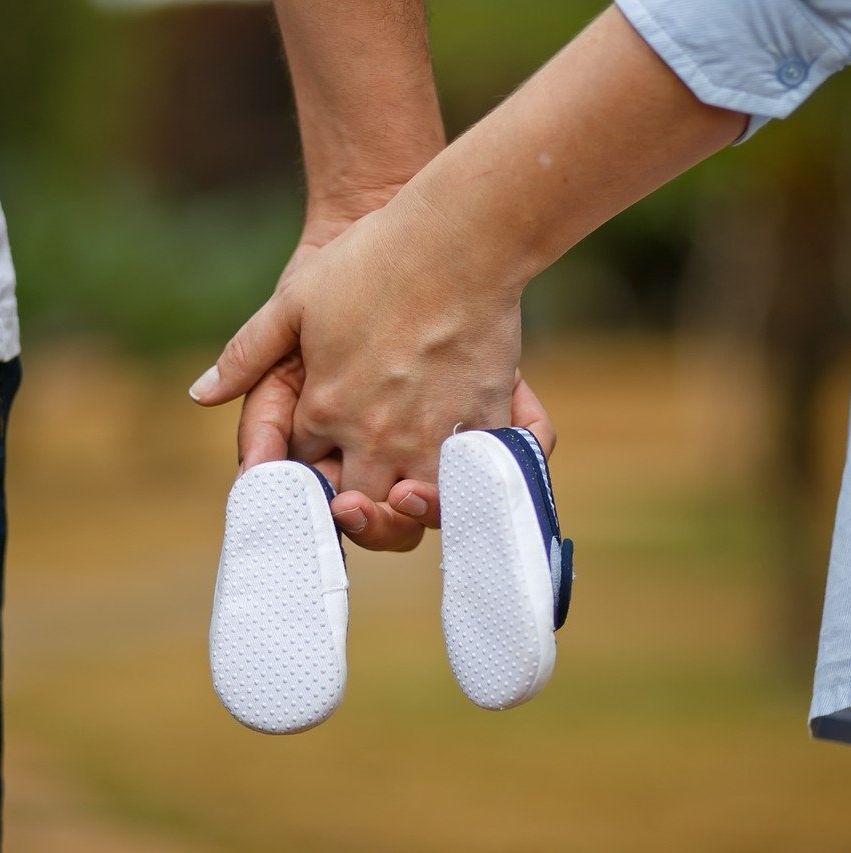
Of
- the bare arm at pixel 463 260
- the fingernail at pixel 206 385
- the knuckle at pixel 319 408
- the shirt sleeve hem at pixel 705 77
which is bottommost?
the fingernail at pixel 206 385

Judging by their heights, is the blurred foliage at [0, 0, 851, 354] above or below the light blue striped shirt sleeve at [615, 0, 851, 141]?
below

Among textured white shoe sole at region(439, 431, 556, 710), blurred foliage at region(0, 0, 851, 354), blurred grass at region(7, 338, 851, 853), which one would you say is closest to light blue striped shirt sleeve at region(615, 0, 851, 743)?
textured white shoe sole at region(439, 431, 556, 710)

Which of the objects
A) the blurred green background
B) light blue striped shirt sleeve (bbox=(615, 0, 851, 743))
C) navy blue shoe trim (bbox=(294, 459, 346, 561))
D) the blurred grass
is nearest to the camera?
light blue striped shirt sleeve (bbox=(615, 0, 851, 743))

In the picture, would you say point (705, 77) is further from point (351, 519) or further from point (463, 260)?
point (351, 519)

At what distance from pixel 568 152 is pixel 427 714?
13.0ft

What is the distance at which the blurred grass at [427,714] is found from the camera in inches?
158

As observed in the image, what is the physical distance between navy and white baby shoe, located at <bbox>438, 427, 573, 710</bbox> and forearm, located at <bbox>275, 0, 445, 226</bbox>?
42 cm

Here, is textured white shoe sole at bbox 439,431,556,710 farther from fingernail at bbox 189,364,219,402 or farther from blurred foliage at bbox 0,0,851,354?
blurred foliage at bbox 0,0,851,354

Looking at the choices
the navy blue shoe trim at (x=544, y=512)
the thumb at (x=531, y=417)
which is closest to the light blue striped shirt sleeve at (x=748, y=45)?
the navy blue shoe trim at (x=544, y=512)

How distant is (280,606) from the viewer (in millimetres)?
1160

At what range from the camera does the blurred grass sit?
4.02 m

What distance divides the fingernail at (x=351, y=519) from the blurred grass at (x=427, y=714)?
2847 mm

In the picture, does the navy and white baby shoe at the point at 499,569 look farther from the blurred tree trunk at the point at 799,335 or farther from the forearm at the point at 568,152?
the blurred tree trunk at the point at 799,335

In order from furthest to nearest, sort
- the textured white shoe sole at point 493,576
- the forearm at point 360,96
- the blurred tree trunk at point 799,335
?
1. the blurred tree trunk at point 799,335
2. the forearm at point 360,96
3. the textured white shoe sole at point 493,576
